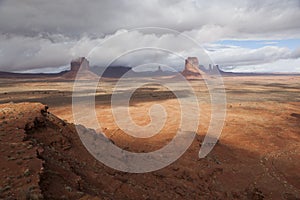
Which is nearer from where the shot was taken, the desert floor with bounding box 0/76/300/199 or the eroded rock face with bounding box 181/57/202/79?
the desert floor with bounding box 0/76/300/199

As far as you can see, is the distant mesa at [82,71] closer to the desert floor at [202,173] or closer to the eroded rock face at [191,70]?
the eroded rock face at [191,70]

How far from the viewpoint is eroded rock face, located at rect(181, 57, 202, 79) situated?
17400 centimetres

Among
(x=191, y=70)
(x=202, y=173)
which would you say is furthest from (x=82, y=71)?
(x=202, y=173)

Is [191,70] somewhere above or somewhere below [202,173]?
above

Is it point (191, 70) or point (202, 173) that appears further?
point (191, 70)

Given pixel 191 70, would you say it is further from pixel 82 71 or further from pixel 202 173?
pixel 202 173

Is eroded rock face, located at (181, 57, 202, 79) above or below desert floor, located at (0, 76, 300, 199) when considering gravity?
above

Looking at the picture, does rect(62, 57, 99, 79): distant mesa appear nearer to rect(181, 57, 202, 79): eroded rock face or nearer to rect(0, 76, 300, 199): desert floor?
rect(181, 57, 202, 79): eroded rock face

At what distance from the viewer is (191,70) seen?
17812 centimetres

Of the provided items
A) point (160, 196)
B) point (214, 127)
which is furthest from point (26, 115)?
point (214, 127)

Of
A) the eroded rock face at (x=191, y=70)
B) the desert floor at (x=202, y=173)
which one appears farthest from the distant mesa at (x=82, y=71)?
the desert floor at (x=202, y=173)

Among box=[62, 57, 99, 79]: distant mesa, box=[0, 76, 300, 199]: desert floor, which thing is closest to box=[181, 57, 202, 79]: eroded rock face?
box=[62, 57, 99, 79]: distant mesa

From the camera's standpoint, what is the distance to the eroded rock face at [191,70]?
174000 millimetres

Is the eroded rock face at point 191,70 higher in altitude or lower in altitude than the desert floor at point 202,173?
higher
